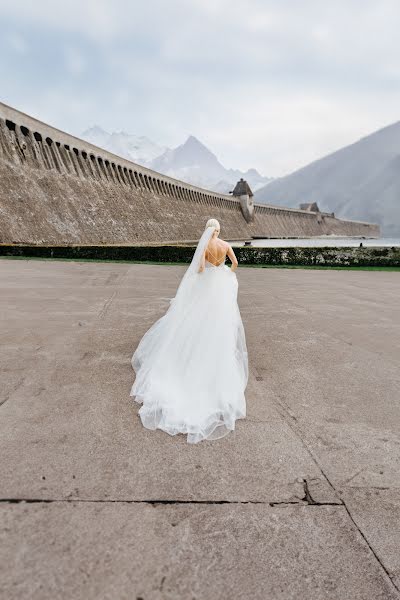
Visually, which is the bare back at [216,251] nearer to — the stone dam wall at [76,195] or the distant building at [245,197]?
the stone dam wall at [76,195]

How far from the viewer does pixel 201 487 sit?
2385 millimetres

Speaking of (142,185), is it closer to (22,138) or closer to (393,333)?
(22,138)

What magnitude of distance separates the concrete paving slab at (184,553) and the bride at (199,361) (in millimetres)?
954

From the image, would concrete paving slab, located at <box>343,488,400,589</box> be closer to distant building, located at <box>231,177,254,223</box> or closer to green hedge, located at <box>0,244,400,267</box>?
green hedge, located at <box>0,244,400,267</box>

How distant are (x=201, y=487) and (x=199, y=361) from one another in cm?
152

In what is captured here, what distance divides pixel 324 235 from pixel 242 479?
142 m

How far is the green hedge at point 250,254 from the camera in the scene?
21.6m

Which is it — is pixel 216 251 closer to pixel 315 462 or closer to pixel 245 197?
pixel 315 462

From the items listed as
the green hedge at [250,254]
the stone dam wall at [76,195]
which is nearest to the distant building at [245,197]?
the stone dam wall at [76,195]

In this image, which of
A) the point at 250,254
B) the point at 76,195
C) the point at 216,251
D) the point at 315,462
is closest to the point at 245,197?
the point at 76,195

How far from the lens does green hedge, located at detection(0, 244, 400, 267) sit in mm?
21578

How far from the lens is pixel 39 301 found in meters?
8.91

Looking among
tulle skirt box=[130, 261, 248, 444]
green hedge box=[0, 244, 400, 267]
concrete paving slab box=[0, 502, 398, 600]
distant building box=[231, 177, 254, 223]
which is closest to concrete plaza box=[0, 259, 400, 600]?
concrete paving slab box=[0, 502, 398, 600]

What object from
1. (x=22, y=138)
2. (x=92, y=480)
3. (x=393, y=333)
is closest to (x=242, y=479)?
(x=92, y=480)
